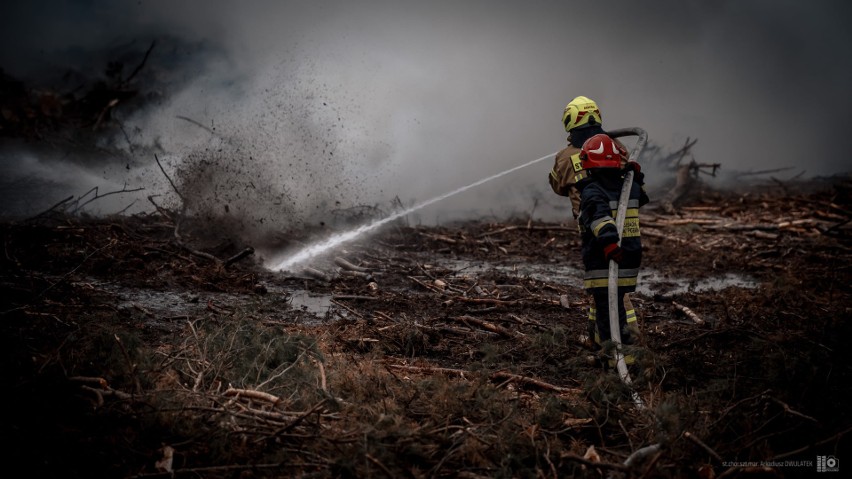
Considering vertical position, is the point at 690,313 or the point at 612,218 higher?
the point at 612,218

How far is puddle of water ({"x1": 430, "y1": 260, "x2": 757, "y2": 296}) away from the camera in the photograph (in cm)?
768

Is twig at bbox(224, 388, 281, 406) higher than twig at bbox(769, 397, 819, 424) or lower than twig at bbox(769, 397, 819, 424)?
higher

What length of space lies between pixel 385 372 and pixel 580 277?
5.04 metres

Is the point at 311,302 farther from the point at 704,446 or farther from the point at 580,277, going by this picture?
the point at 704,446

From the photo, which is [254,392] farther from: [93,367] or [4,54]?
[4,54]

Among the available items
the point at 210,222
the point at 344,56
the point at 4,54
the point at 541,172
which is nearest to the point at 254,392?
the point at 210,222

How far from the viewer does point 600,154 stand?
14.9 ft

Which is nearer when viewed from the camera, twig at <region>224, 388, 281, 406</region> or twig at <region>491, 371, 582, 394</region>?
twig at <region>224, 388, 281, 406</region>

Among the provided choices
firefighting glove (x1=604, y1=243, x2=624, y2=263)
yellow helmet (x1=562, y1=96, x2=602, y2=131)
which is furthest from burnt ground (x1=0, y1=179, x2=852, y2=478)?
Result: yellow helmet (x1=562, y1=96, x2=602, y2=131)

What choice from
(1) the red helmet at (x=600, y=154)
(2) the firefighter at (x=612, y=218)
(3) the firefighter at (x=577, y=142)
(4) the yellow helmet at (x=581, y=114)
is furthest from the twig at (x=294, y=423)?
(4) the yellow helmet at (x=581, y=114)

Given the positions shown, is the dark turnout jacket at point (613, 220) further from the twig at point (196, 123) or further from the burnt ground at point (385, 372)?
the twig at point (196, 123)

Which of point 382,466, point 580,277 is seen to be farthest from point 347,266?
point 382,466

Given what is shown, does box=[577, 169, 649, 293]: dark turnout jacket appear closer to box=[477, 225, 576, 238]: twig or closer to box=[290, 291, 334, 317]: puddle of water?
box=[290, 291, 334, 317]: puddle of water

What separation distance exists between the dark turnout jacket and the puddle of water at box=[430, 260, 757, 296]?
3.11m
